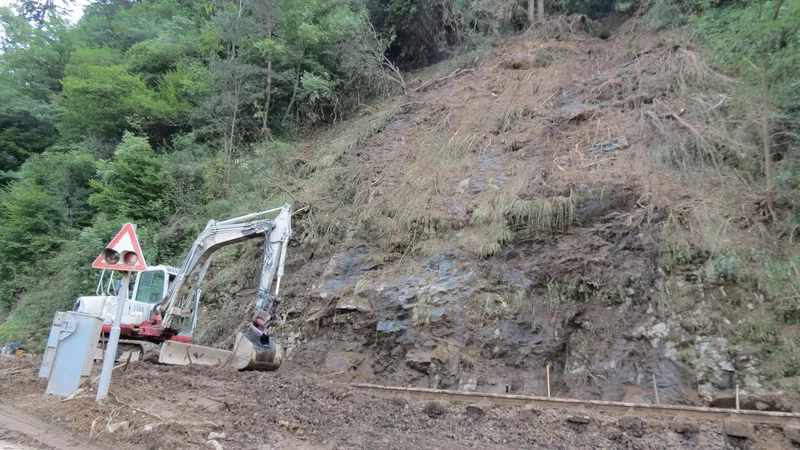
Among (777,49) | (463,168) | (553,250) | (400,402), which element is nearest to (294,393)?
(400,402)

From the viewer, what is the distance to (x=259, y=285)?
8.84 metres

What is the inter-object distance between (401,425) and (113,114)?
61.8 feet

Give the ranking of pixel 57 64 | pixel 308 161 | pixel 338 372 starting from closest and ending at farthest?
pixel 338 372, pixel 308 161, pixel 57 64

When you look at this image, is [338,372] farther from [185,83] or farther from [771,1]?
[185,83]

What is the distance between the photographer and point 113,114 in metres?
19.1

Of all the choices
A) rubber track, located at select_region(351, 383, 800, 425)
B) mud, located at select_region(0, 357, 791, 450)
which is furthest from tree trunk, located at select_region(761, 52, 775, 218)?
mud, located at select_region(0, 357, 791, 450)

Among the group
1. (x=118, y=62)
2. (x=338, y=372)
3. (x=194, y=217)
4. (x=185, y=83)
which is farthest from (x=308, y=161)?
(x=118, y=62)

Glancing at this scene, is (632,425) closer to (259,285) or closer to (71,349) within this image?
(259,285)

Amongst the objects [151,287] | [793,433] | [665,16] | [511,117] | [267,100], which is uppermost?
[665,16]

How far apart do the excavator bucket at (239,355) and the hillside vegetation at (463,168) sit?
5.62ft

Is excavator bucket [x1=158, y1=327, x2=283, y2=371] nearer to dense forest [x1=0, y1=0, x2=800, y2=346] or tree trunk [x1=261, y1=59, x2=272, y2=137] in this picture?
dense forest [x1=0, y1=0, x2=800, y2=346]

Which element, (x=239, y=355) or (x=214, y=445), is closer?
Answer: (x=214, y=445)

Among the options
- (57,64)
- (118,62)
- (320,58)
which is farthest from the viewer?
(57,64)

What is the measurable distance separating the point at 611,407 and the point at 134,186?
15.9 m
